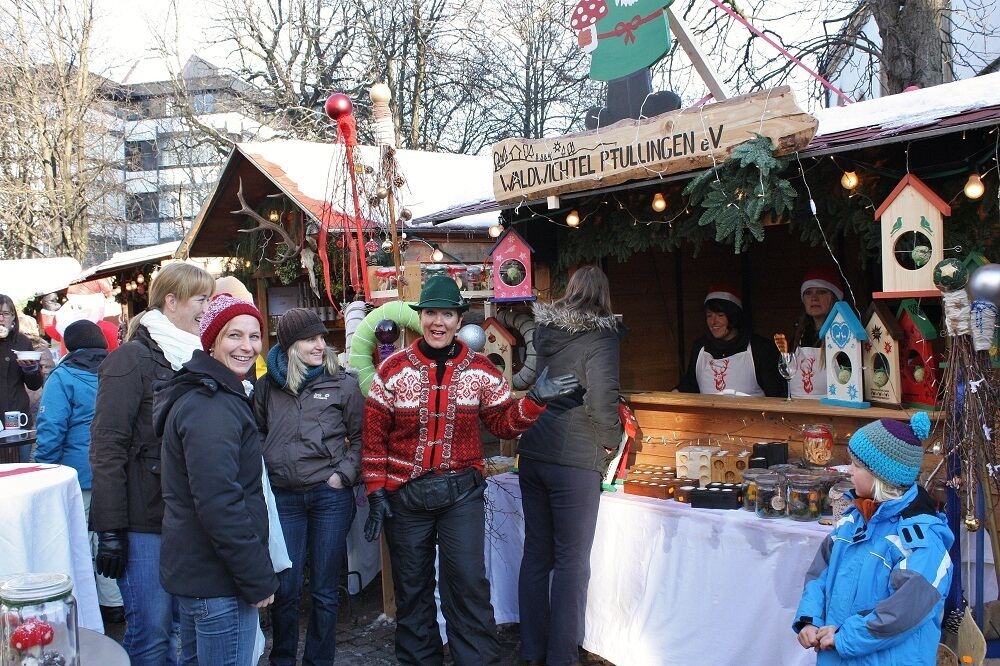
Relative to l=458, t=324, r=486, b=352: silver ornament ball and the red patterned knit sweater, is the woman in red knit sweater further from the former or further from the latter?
l=458, t=324, r=486, b=352: silver ornament ball

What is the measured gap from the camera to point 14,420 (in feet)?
18.7

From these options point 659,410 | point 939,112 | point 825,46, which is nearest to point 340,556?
point 659,410

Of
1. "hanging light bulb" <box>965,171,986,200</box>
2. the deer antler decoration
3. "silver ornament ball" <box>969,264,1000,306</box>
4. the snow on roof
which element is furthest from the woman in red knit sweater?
the deer antler decoration

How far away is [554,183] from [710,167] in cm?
98

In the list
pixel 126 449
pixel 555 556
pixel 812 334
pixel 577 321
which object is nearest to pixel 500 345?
pixel 577 321

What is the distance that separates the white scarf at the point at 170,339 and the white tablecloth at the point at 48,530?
0.76m

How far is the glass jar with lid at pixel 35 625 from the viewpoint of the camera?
73.0 inches

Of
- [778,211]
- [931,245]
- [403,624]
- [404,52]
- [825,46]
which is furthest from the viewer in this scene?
[404,52]

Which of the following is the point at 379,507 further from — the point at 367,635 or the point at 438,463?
the point at 367,635

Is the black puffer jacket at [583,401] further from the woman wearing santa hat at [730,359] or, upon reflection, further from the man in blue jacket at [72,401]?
the man in blue jacket at [72,401]

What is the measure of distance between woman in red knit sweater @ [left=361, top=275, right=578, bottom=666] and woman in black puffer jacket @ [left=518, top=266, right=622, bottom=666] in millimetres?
317

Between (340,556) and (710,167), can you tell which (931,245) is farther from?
(340,556)

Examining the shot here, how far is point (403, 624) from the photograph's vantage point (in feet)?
13.5

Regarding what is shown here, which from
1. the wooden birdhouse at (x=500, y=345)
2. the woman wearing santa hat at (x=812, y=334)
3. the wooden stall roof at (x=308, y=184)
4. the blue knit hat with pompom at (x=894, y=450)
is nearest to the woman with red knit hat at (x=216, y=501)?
the blue knit hat with pompom at (x=894, y=450)
